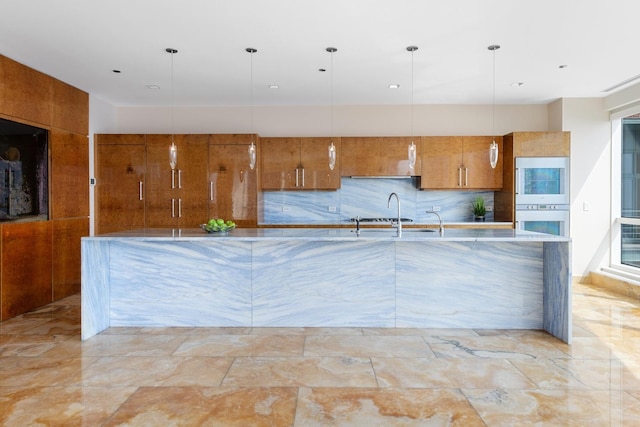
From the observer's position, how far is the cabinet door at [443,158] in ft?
18.7

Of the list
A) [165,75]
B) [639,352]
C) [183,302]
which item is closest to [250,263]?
[183,302]

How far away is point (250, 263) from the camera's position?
141 inches

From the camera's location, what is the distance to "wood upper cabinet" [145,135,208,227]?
5613mm

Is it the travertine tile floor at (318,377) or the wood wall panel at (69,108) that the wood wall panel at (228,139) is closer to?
the wood wall panel at (69,108)

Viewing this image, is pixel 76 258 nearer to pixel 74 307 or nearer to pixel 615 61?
pixel 74 307

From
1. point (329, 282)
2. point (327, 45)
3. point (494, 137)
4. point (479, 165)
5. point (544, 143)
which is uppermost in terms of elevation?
point (327, 45)

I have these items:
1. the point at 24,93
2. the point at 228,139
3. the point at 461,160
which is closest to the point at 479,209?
the point at 461,160

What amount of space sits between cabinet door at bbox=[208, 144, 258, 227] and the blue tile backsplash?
0.47 metres

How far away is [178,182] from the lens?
5.62 m

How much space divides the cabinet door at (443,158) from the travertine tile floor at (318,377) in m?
2.65

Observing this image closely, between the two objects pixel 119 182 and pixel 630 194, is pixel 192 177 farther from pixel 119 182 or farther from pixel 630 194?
pixel 630 194

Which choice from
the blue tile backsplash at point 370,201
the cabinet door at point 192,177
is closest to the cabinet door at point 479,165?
the blue tile backsplash at point 370,201

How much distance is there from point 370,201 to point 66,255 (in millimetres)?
4149

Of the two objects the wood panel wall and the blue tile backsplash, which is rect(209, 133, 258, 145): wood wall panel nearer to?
the blue tile backsplash
